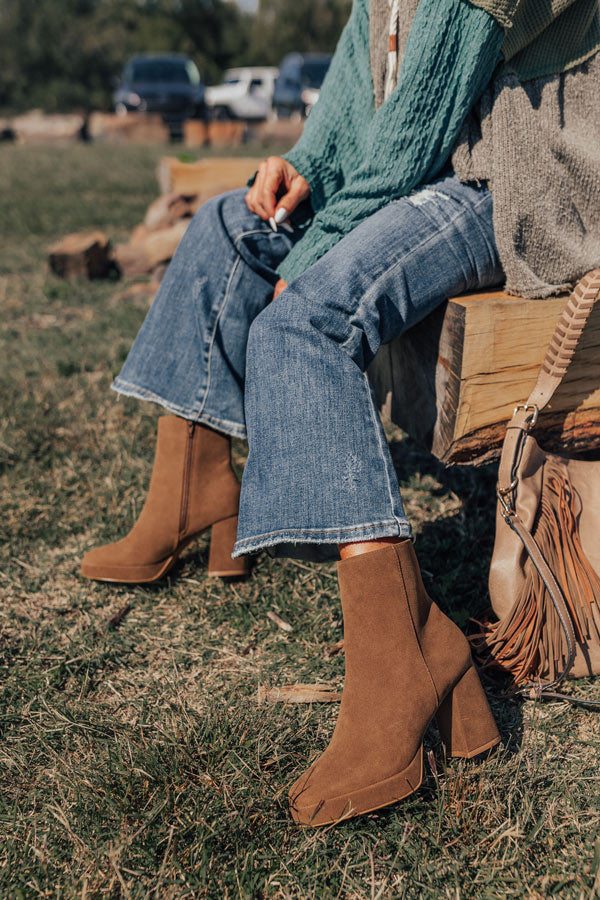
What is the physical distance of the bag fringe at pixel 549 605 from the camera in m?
1.51

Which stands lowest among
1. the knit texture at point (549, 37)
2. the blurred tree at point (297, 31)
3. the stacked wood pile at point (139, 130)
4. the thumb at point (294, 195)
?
the stacked wood pile at point (139, 130)

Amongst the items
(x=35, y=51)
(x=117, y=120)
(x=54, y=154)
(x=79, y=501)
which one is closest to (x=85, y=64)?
(x=35, y=51)

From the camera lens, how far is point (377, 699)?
126 centimetres

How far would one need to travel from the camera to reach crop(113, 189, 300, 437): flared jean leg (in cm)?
178

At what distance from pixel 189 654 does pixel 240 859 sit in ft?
1.88

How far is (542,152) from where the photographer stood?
151cm

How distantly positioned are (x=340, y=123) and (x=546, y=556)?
1.15 meters

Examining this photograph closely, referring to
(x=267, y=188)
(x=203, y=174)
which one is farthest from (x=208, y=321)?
(x=203, y=174)

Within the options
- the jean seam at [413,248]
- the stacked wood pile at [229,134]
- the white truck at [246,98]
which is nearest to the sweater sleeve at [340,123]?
the jean seam at [413,248]

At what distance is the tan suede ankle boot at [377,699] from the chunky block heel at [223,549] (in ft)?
2.24

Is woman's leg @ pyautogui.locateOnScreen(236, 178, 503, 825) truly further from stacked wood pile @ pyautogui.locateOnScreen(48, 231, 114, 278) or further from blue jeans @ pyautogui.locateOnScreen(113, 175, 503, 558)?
stacked wood pile @ pyautogui.locateOnScreen(48, 231, 114, 278)

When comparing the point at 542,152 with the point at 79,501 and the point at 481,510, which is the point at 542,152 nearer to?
the point at 481,510

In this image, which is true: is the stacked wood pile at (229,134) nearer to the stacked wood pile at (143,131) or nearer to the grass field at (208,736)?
the stacked wood pile at (143,131)

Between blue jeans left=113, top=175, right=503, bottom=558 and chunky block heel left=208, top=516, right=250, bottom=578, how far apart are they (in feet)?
0.85
